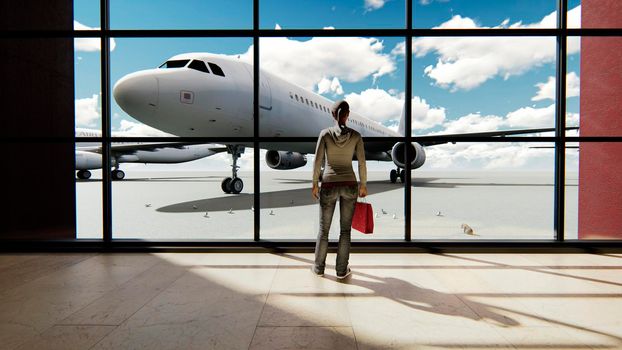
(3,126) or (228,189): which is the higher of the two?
(3,126)

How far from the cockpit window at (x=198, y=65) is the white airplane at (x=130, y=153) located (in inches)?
256

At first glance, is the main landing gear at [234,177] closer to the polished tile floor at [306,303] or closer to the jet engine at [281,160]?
the jet engine at [281,160]

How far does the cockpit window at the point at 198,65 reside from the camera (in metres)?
6.13

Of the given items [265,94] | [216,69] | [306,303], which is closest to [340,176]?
[306,303]

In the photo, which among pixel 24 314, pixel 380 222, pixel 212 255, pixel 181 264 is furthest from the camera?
pixel 380 222

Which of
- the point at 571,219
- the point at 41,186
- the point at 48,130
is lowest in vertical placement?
the point at 571,219

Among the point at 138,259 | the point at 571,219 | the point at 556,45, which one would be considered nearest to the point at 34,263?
the point at 138,259

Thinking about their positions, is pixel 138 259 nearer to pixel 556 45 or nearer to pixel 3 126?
pixel 3 126

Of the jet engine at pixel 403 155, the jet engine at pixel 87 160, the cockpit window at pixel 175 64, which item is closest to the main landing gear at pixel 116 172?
the jet engine at pixel 87 160

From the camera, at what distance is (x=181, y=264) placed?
9.85ft

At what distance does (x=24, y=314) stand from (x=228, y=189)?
21.9ft

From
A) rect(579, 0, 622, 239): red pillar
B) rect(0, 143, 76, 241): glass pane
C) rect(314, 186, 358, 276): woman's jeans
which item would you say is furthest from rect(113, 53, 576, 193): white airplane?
rect(0, 143, 76, 241): glass pane

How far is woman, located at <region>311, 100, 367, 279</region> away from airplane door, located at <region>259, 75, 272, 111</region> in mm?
4688

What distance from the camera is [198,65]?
20.3ft
